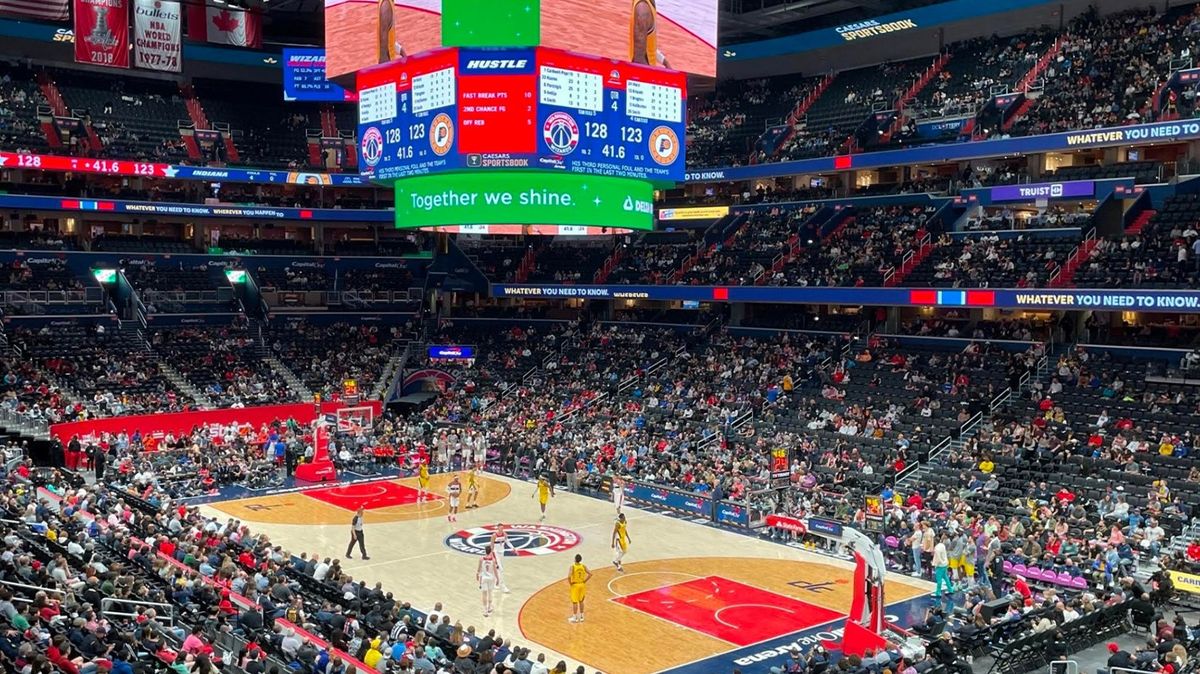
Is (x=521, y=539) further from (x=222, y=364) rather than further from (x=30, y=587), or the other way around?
(x=222, y=364)

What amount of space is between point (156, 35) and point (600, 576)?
28.7 m

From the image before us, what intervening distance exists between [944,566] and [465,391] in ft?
89.3

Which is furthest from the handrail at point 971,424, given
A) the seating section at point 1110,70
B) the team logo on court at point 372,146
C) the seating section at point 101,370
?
the seating section at point 101,370

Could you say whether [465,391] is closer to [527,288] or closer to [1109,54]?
[527,288]

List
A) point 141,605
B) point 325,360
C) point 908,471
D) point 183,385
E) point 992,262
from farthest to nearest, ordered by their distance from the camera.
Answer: point 325,360 → point 183,385 → point 992,262 → point 908,471 → point 141,605

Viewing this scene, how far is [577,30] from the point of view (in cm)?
2306

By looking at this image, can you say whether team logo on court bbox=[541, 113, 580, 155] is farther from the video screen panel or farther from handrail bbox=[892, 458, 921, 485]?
handrail bbox=[892, 458, 921, 485]

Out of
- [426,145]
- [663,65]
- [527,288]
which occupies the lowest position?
[527,288]

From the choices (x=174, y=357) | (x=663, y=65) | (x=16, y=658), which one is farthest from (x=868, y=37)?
(x=16, y=658)

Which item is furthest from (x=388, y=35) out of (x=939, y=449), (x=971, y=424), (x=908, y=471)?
(x=971, y=424)

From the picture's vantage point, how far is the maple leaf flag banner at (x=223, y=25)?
4091 centimetres

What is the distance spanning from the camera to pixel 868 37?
47.3 m

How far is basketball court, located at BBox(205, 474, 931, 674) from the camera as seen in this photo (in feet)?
64.4

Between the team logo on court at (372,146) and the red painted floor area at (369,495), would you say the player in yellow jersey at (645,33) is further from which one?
the red painted floor area at (369,495)
